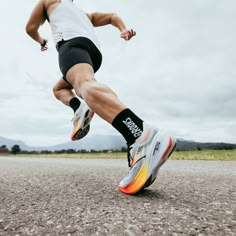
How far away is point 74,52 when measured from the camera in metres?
2.28

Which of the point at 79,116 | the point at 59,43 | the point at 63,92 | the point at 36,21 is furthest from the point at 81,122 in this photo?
the point at 36,21

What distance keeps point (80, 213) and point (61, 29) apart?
1.58m

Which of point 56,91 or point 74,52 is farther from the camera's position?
point 56,91

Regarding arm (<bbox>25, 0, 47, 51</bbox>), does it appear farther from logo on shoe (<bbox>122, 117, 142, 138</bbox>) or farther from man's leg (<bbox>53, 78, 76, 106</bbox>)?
logo on shoe (<bbox>122, 117, 142, 138</bbox>)

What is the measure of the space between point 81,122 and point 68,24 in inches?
34.6

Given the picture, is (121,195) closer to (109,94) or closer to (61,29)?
(109,94)

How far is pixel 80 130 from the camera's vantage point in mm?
2701

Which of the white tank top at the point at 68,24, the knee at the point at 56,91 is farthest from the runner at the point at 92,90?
the knee at the point at 56,91

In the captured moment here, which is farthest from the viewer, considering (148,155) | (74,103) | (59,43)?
(74,103)

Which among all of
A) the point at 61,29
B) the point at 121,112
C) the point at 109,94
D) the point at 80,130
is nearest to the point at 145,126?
the point at 121,112

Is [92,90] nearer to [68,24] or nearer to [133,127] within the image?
[133,127]

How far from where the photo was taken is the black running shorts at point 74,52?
2.26 metres

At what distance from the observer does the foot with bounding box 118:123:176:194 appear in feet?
6.28

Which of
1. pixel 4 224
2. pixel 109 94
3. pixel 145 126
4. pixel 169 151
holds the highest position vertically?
pixel 109 94
